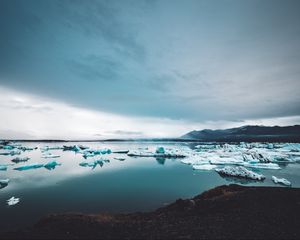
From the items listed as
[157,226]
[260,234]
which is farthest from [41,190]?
[260,234]

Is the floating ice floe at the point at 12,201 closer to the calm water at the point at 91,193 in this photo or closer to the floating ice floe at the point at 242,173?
the calm water at the point at 91,193

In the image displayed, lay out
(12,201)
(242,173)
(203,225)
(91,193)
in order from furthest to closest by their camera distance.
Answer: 1. (242,173)
2. (91,193)
3. (12,201)
4. (203,225)

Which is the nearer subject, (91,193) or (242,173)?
(91,193)

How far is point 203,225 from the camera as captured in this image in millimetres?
5367

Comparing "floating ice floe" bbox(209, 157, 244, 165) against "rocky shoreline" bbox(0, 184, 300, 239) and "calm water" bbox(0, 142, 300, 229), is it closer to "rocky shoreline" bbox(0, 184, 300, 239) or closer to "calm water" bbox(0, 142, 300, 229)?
"calm water" bbox(0, 142, 300, 229)

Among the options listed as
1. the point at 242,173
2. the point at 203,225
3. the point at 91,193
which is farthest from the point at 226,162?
the point at 203,225

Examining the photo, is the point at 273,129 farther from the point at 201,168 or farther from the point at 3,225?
the point at 3,225

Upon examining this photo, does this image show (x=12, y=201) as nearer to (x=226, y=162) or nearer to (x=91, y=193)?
(x=91, y=193)

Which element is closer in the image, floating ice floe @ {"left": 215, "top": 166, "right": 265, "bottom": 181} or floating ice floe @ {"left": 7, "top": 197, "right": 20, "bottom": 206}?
floating ice floe @ {"left": 7, "top": 197, "right": 20, "bottom": 206}

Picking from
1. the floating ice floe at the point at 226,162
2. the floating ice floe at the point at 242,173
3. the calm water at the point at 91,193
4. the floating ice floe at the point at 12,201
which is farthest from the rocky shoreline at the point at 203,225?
the floating ice floe at the point at 226,162

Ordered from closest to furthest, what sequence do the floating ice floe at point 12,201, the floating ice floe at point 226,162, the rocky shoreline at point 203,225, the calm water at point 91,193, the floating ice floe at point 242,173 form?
the rocky shoreline at point 203,225, the calm water at point 91,193, the floating ice floe at point 12,201, the floating ice floe at point 242,173, the floating ice floe at point 226,162

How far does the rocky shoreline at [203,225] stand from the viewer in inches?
188

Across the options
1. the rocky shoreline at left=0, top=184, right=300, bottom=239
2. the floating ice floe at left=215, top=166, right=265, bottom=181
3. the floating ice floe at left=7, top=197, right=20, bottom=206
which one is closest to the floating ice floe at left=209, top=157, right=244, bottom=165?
the floating ice floe at left=215, top=166, right=265, bottom=181

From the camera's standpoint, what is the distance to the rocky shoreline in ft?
15.6
